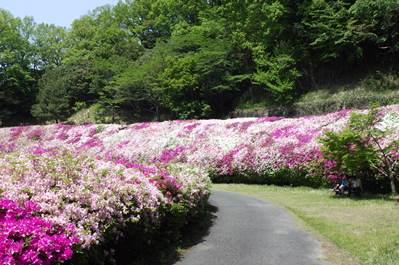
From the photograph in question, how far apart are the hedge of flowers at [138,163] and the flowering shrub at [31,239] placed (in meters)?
0.04

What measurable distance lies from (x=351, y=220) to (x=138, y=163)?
28.3ft

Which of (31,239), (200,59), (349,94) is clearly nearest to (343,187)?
(31,239)

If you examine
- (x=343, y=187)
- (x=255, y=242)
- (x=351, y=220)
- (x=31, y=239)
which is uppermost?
(x=343, y=187)

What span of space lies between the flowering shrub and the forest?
30.9 m

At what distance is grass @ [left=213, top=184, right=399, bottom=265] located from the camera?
893cm

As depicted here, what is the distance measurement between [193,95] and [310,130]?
75.0 ft

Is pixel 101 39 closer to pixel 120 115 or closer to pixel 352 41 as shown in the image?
pixel 120 115

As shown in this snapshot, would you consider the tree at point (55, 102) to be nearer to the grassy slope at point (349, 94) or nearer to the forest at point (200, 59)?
the forest at point (200, 59)

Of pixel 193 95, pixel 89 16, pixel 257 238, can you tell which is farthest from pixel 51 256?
pixel 89 16

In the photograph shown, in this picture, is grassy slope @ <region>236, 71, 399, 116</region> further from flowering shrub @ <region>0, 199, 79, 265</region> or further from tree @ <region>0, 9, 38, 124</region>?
tree @ <region>0, 9, 38, 124</region>

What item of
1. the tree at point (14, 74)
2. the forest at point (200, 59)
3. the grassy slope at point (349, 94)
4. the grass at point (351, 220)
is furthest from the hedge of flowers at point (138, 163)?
the tree at point (14, 74)

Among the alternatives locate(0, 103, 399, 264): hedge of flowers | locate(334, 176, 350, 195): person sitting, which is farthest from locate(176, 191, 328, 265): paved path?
locate(334, 176, 350, 195): person sitting

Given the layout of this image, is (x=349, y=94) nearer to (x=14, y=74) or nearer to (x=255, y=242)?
(x=255, y=242)

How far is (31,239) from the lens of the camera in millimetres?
5551
